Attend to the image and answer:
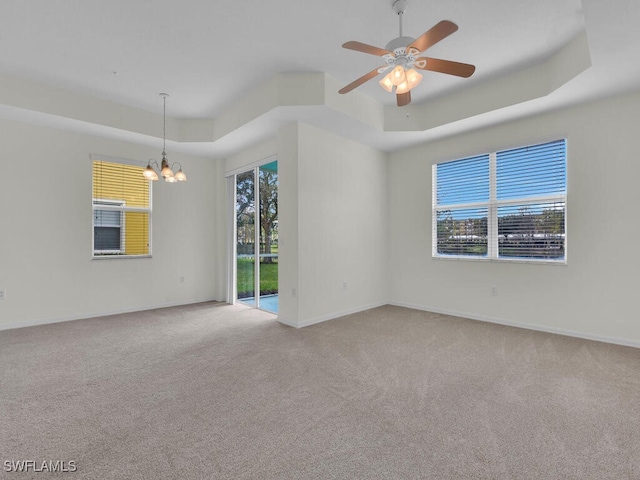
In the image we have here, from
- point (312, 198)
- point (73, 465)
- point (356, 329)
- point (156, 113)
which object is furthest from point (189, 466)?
point (156, 113)

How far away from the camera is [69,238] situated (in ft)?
14.5

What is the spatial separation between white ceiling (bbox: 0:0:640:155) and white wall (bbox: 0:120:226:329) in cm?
60

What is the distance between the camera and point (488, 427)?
194cm

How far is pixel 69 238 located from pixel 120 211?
78cm

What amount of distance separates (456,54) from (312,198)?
7.65 ft

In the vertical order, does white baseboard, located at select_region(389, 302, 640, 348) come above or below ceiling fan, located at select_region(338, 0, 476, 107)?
below

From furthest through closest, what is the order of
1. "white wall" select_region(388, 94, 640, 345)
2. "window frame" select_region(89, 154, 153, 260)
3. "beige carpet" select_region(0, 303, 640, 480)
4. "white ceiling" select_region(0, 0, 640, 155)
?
"window frame" select_region(89, 154, 153, 260) < "white wall" select_region(388, 94, 640, 345) < "white ceiling" select_region(0, 0, 640, 155) < "beige carpet" select_region(0, 303, 640, 480)

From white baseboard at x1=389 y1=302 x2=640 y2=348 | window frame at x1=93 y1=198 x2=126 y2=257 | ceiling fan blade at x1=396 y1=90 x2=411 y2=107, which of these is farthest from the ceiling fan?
window frame at x1=93 y1=198 x2=126 y2=257

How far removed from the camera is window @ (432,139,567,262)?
3879mm

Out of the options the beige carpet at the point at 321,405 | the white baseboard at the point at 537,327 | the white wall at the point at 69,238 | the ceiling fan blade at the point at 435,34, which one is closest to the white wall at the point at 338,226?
the beige carpet at the point at 321,405

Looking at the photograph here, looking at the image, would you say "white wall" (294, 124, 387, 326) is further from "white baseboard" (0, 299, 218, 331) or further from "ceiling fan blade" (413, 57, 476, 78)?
"white baseboard" (0, 299, 218, 331)

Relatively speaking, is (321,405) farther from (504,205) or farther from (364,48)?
(504,205)

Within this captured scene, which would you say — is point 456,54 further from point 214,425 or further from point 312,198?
point 214,425

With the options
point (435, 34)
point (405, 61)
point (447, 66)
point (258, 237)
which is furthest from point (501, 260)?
point (258, 237)
